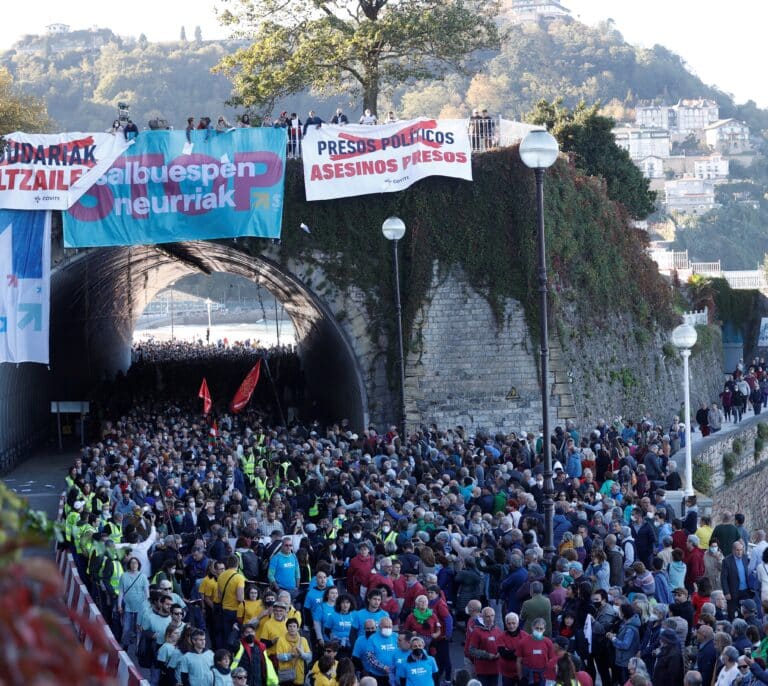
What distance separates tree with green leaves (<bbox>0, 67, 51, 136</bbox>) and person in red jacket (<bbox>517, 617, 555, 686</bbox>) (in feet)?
118

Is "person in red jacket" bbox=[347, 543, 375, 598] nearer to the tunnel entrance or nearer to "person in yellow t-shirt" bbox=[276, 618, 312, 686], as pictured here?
"person in yellow t-shirt" bbox=[276, 618, 312, 686]

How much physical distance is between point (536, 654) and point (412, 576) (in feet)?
6.26

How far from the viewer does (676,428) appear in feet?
79.7

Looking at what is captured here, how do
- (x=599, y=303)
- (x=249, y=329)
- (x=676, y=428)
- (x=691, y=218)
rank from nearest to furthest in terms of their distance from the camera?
1. (x=676, y=428)
2. (x=599, y=303)
3. (x=249, y=329)
4. (x=691, y=218)

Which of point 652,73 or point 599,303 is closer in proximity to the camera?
point 599,303

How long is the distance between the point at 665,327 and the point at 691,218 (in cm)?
9414

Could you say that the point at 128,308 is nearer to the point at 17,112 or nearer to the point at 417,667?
the point at 17,112

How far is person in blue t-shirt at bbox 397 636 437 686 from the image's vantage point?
924 centimetres

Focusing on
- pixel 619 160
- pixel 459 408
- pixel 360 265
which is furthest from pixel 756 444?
pixel 619 160

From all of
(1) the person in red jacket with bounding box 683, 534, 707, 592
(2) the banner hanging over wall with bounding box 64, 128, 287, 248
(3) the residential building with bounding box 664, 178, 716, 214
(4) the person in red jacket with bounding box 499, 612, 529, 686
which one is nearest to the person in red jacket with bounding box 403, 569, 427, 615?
(4) the person in red jacket with bounding box 499, 612, 529, 686

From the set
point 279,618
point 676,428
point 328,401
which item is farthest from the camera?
point 328,401

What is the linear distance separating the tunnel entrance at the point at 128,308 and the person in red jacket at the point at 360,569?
42.3ft

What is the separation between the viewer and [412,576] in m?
11.3

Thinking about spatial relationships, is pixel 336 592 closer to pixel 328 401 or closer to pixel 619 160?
pixel 328 401
